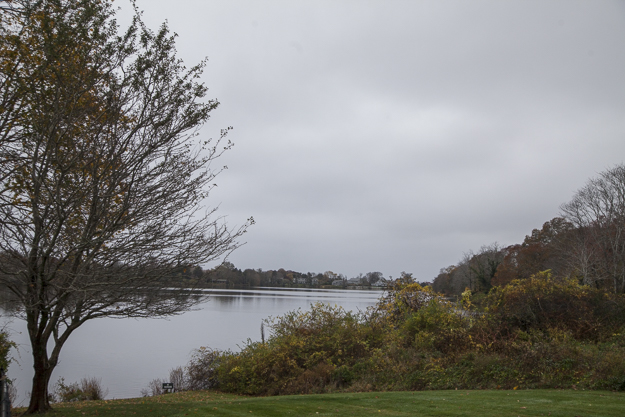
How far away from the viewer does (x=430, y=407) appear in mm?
8516

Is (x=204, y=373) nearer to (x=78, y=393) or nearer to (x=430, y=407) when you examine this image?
(x=78, y=393)

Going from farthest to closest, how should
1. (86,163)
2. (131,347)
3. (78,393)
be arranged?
(131,347) < (78,393) < (86,163)

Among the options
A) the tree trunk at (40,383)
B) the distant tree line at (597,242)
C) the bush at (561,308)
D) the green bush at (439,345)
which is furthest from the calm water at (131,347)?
the distant tree line at (597,242)

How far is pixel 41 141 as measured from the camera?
7.54 meters

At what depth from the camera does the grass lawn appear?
25.3 ft

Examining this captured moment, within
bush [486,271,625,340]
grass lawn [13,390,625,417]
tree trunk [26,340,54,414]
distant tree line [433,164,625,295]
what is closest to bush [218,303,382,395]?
grass lawn [13,390,625,417]

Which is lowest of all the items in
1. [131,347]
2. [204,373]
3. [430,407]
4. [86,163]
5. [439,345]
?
[131,347]

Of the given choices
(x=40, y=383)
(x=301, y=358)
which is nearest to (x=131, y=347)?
(x=301, y=358)

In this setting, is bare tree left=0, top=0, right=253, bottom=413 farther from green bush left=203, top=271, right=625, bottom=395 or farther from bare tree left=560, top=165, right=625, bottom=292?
bare tree left=560, top=165, right=625, bottom=292

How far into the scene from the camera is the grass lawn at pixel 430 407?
771 centimetres

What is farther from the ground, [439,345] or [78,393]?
[439,345]

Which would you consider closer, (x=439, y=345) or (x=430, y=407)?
(x=430, y=407)

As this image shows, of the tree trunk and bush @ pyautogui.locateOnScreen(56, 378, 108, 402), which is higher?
the tree trunk

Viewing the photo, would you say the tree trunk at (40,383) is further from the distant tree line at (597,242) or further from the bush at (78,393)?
the distant tree line at (597,242)
